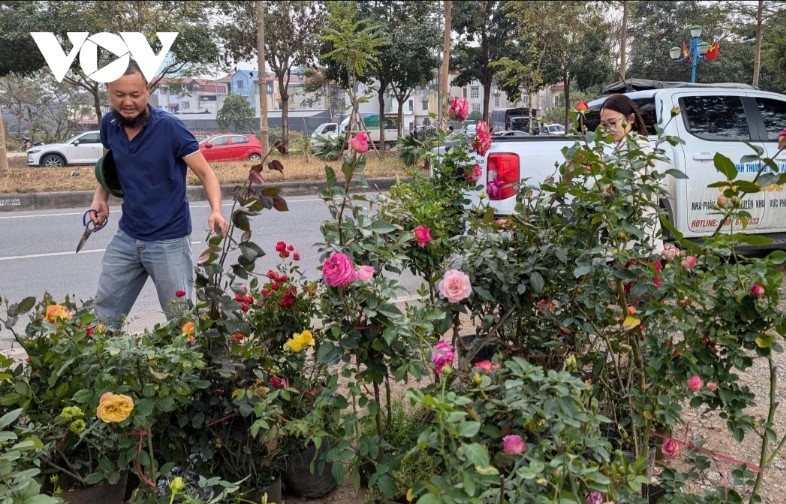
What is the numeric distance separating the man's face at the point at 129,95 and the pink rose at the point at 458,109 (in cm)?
117

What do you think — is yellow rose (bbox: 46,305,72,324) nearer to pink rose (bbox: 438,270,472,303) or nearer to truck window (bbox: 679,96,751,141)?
pink rose (bbox: 438,270,472,303)

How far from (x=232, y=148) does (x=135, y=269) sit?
21.0 metres

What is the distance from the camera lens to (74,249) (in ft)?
24.2

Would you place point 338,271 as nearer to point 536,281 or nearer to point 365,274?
point 365,274

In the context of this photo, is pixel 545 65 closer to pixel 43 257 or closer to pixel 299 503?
pixel 43 257

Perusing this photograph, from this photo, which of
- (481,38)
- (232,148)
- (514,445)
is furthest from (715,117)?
(481,38)

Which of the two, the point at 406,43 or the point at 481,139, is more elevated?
the point at 406,43

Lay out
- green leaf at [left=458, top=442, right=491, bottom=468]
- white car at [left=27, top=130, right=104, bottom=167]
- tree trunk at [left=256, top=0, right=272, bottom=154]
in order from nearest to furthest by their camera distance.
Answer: green leaf at [left=458, top=442, right=491, bottom=468] → tree trunk at [left=256, top=0, right=272, bottom=154] → white car at [left=27, top=130, right=104, bottom=167]

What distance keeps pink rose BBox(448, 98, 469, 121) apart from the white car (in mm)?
20572

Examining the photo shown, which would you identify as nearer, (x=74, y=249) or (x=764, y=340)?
(x=764, y=340)

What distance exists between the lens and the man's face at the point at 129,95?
247cm

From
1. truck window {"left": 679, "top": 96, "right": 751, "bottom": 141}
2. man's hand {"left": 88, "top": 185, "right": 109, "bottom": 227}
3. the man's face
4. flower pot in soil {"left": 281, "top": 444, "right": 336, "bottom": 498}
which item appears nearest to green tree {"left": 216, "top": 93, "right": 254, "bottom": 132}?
truck window {"left": 679, "top": 96, "right": 751, "bottom": 141}

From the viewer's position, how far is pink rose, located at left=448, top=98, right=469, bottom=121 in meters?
2.42

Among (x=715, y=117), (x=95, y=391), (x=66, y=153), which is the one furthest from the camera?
(x=66, y=153)
